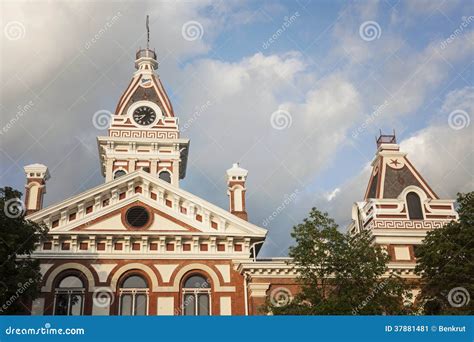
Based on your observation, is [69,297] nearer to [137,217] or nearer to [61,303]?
[61,303]

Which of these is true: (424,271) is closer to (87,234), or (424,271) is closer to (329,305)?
(329,305)

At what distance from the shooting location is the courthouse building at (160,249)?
2941 centimetres

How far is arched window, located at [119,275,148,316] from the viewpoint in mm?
29281

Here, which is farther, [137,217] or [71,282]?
[137,217]

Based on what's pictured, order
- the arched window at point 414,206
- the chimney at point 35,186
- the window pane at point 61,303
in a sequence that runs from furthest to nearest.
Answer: the arched window at point 414,206
the chimney at point 35,186
the window pane at point 61,303

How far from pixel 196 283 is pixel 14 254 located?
11.0 meters

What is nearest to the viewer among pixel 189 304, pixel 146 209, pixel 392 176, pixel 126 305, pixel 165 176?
pixel 126 305

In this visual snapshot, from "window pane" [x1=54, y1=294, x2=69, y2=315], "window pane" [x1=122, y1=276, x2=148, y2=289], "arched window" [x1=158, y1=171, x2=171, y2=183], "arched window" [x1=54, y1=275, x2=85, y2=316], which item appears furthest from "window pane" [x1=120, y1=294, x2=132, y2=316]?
"arched window" [x1=158, y1=171, x2=171, y2=183]

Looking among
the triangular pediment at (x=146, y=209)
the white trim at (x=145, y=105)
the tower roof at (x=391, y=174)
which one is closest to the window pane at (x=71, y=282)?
the triangular pediment at (x=146, y=209)

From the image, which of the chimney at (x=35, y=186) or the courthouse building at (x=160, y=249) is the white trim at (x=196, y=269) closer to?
the courthouse building at (x=160, y=249)

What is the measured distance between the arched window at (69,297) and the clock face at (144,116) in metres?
18.8

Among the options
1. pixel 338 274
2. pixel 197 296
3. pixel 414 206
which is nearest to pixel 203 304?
pixel 197 296

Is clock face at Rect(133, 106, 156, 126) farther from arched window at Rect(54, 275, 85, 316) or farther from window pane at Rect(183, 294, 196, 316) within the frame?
window pane at Rect(183, 294, 196, 316)

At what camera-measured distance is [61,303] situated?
29.0 m
